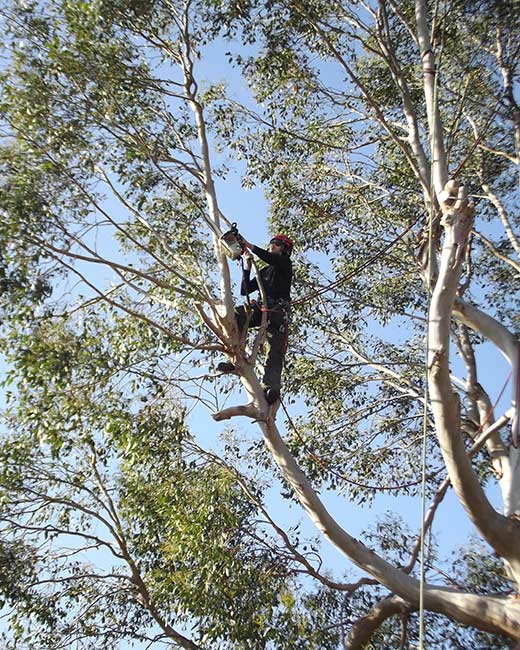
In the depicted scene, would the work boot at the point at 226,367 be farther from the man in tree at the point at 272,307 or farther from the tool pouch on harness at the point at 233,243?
the tool pouch on harness at the point at 233,243

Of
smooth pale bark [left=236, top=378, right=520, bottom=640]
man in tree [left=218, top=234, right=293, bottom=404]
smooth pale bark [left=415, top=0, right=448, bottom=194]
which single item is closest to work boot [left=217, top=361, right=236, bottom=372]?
man in tree [left=218, top=234, right=293, bottom=404]

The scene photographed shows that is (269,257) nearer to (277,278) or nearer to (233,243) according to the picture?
(277,278)

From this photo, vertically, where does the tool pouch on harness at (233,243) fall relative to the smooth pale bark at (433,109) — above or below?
below

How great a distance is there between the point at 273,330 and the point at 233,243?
888mm

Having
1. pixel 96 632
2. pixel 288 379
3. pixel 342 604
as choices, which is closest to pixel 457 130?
pixel 288 379

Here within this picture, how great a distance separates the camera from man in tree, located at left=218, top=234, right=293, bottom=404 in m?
5.82

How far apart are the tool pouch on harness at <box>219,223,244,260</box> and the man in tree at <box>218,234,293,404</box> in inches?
2.5

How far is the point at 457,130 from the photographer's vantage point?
353 inches

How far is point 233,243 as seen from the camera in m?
5.71

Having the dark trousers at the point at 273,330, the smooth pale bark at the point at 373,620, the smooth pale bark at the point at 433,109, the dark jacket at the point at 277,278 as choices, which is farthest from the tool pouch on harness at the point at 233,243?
the smooth pale bark at the point at 373,620

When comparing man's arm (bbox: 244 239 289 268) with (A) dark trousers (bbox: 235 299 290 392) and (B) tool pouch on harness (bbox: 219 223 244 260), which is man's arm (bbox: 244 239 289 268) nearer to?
(B) tool pouch on harness (bbox: 219 223 244 260)

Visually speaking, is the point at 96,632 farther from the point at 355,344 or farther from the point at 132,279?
the point at 355,344

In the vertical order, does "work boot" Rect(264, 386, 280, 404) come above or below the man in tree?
below

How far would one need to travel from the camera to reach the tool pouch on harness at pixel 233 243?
568 cm
